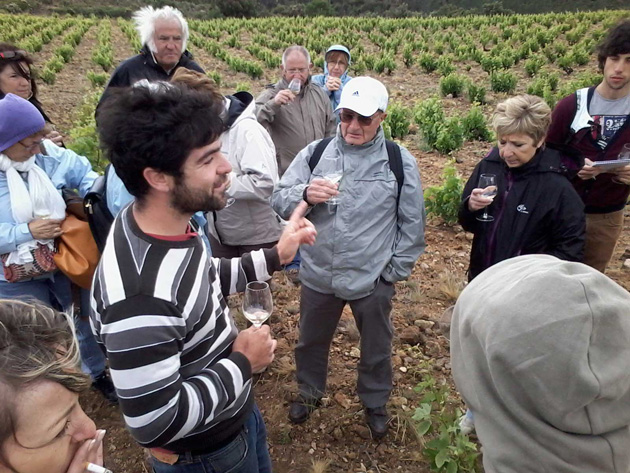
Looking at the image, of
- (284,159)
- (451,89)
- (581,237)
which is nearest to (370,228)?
(581,237)

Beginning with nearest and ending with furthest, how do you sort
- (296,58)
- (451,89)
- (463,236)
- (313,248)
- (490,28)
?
(313,248), (296,58), (463,236), (451,89), (490,28)

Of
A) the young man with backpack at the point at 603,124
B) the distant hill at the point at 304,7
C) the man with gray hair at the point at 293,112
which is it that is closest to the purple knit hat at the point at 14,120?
the man with gray hair at the point at 293,112

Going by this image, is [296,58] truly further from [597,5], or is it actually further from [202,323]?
[597,5]

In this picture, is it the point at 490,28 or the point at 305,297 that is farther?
the point at 490,28

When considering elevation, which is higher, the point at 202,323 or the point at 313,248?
the point at 202,323

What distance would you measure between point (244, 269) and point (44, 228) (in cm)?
126

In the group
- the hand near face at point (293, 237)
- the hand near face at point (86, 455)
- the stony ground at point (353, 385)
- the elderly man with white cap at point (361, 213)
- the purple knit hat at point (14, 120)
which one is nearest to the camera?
the hand near face at point (86, 455)

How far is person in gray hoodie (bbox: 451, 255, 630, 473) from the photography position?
35.2 inches

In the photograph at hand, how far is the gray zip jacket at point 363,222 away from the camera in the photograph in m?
2.58

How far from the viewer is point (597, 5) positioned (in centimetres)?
4878

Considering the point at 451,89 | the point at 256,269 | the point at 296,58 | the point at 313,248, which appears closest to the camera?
the point at 256,269

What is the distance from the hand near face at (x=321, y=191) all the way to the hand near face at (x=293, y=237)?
213 mm

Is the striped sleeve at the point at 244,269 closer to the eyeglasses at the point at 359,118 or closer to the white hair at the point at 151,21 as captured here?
the eyeglasses at the point at 359,118

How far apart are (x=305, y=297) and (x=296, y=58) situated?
7.54ft
